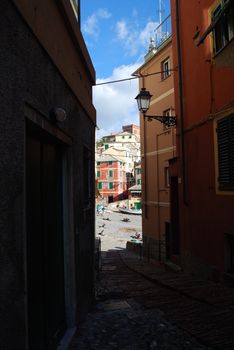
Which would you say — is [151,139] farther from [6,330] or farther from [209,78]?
[6,330]

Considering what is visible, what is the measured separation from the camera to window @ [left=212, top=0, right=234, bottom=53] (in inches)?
295

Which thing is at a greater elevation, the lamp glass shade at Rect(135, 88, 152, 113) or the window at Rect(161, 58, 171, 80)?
the window at Rect(161, 58, 171, 80)

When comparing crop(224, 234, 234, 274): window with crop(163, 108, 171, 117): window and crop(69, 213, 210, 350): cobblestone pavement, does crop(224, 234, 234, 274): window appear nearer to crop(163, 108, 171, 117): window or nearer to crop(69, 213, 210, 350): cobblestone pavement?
crop(69, 213, 210, 350): cobblestone pavement

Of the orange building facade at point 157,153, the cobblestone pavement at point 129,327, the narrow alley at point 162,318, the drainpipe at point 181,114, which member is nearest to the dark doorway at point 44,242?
the cobblestone pavement at point 129,327

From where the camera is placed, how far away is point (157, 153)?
75.9 feet

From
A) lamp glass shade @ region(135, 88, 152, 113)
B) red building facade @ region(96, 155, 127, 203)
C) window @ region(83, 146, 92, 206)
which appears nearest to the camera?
window @ region(83, 146, 92, 206)

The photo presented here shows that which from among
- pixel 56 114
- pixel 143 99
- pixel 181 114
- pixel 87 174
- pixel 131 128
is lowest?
pixel 87 174

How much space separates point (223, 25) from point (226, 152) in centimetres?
259

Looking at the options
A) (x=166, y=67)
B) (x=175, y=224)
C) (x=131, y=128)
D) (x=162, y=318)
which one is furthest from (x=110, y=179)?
(x=162, y=318)

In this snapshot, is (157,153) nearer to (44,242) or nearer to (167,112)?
(167,112)

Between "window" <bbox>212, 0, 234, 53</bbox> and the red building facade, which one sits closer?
"window" <bbox>212, 0, 234, 53</bbox>

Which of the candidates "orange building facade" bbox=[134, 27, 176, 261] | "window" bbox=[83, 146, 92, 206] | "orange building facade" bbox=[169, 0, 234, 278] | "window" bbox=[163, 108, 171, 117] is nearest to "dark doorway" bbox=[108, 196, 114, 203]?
"orange building facade" bbox=[134, 27, 176, 261]

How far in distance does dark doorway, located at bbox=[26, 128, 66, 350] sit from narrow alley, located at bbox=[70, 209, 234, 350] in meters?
0.64

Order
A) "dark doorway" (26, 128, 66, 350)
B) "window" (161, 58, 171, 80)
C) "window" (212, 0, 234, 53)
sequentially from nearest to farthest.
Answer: "dark doorway" (26, 128, 66, 350) → "window" (212, 0, 234, 53) → "window" (161, 58, 171, 80)
